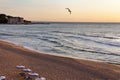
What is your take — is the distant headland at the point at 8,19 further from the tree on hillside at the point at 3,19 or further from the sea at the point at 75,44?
the sea at the point at 75,44

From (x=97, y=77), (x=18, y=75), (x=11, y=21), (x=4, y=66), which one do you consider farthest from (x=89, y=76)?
(x=11, y=21)

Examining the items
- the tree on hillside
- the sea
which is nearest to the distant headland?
the tree on hillside

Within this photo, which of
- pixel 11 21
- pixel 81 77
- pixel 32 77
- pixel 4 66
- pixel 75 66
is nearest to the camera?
pixel 32 77

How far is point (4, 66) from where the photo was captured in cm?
1075

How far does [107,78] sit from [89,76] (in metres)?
0.76

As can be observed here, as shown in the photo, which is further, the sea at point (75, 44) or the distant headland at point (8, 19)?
the distant headland at point (8, 19)

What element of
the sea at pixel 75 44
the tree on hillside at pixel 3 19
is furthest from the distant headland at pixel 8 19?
the sea at pixel 75 44

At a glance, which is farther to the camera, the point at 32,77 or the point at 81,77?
the point at 81,77

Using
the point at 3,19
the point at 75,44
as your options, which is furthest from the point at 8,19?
the point at 75,44

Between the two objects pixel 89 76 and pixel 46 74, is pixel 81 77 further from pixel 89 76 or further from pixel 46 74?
pixel 46 74

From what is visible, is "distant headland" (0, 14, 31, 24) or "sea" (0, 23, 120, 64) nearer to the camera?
"sea" (0, 23, 120, 64)

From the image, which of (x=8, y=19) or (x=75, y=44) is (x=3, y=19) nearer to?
(x=8, y=19)

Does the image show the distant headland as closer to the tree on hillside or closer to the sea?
the tree on hillside

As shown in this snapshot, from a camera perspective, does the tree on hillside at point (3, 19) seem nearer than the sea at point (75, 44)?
No
